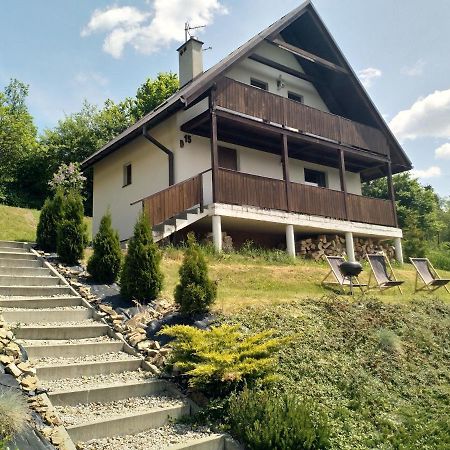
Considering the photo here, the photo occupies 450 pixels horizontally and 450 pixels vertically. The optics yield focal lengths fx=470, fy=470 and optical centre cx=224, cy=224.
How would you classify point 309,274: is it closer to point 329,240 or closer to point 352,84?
point 329,240

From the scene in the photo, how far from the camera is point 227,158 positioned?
15477 millimetres

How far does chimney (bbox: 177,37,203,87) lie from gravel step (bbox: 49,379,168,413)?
45.4 feet

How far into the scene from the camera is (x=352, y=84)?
17.8 m

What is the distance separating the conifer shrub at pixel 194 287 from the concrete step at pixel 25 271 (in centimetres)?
306

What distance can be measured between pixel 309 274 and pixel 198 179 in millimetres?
3895

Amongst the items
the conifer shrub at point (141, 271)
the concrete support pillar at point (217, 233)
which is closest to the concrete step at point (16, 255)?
the conifer shrub at point (141, 271)

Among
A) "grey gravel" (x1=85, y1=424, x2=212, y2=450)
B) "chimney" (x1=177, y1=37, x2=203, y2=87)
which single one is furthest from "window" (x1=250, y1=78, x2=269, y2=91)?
"grey gravel" (x1=85, y1=424, x2=212, y2=450)

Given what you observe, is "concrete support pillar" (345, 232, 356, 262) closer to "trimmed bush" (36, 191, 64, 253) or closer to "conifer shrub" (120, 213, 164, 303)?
"conifer shrub" (120, 213, 164, 303)

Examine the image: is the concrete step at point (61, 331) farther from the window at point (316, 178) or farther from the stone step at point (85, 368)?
the window at point (316, 178)

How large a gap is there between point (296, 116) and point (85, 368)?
11674 millimetres

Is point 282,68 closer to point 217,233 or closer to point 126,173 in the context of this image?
point 126,173

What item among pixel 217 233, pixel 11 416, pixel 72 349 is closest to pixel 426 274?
pixel 217 233

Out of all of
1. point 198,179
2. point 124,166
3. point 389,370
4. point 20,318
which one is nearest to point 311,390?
point 389,370

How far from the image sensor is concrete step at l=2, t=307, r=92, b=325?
21.1 feet
